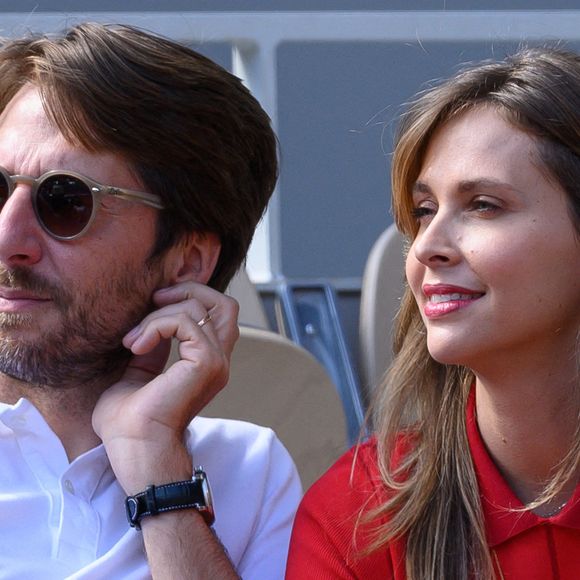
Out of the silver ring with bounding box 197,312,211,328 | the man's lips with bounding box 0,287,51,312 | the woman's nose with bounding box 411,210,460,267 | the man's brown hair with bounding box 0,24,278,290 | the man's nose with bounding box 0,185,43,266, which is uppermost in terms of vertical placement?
→ the man's brown hair with bounding box 0,24,278,290

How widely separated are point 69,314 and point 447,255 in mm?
766

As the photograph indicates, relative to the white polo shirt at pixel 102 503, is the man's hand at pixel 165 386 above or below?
above

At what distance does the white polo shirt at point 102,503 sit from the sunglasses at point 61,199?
363mm

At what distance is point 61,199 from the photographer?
2688mm

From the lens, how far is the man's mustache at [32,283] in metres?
2.64

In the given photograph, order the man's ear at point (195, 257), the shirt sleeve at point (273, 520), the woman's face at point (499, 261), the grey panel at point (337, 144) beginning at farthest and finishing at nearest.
Result: 1. the grey panel at point (337, 144)
2. the man's ear at point (195, 257)
3. the shirt sleeve at point (273, 520)
4. the woman's face at point (499, 261)

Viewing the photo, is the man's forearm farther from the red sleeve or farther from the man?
the red sleeve

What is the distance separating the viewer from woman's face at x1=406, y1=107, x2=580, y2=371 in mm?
2479

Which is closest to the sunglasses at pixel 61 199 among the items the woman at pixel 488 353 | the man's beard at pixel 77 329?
the man's beard at pixel 77 329

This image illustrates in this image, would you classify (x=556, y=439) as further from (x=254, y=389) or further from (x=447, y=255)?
(x=254, y=389)

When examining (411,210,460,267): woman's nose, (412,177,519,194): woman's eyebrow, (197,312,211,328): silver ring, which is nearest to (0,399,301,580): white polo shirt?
(197,312,211,328): silver ring

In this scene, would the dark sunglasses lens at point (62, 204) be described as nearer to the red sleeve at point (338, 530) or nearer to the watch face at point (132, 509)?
the watch face at point (132, 509)

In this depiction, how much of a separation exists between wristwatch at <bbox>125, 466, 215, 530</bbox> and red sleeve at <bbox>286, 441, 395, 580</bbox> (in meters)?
0.19

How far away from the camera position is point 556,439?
2621 mm
